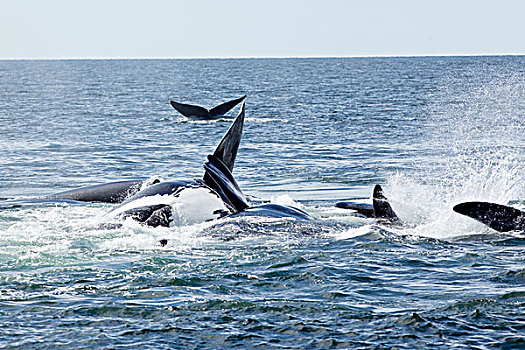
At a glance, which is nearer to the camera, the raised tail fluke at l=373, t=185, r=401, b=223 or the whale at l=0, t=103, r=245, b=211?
the raised tail fluke at l=373, t=185, r=401, b=223

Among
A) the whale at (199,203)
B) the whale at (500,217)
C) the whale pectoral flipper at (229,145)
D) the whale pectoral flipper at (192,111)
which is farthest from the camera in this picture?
the whale pectoral flipper at (192,111)

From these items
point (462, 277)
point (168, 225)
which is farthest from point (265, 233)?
point (462, 277)

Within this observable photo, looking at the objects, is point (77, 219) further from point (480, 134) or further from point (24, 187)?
point (480, 134)

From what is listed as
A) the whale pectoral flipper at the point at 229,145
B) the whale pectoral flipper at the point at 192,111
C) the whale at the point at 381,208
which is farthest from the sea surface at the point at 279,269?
the whale pectoral flipper at the point at 192,111

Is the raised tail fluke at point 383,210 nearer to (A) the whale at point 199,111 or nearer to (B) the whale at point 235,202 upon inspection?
(B) the whale at point 235,202

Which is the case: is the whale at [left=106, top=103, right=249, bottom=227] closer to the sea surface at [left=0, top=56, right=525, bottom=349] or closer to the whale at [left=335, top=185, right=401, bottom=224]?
the sea surface at [left=0, top=56, right=525, bottom=349]

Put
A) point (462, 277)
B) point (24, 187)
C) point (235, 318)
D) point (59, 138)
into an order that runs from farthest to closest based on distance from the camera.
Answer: point (59, 138), point (24, 187), point (462, 277), point (235, 318)

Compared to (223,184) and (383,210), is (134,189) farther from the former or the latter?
(383,210)

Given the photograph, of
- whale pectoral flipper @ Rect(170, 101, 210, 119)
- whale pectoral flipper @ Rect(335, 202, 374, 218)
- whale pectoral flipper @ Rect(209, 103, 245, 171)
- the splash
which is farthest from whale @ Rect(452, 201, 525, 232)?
whale pectoral flipper @ Rect(170, 101, 210, 119)

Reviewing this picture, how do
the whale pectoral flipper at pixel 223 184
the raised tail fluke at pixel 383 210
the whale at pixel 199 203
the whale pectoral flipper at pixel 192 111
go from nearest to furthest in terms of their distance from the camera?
the whale at pixel 199 203
the raised tail fluke at pixel 383 210
the whale pectoral flipper at pixel 223 184
the whale pectoral flipper at pixel 192 111

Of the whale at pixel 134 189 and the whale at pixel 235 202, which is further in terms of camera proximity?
the whale at pixel 134 189

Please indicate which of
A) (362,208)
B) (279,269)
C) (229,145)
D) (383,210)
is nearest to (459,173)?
(362,208)

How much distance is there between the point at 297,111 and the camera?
139 feet

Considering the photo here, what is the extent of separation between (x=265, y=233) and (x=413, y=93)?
4889 centimetres
